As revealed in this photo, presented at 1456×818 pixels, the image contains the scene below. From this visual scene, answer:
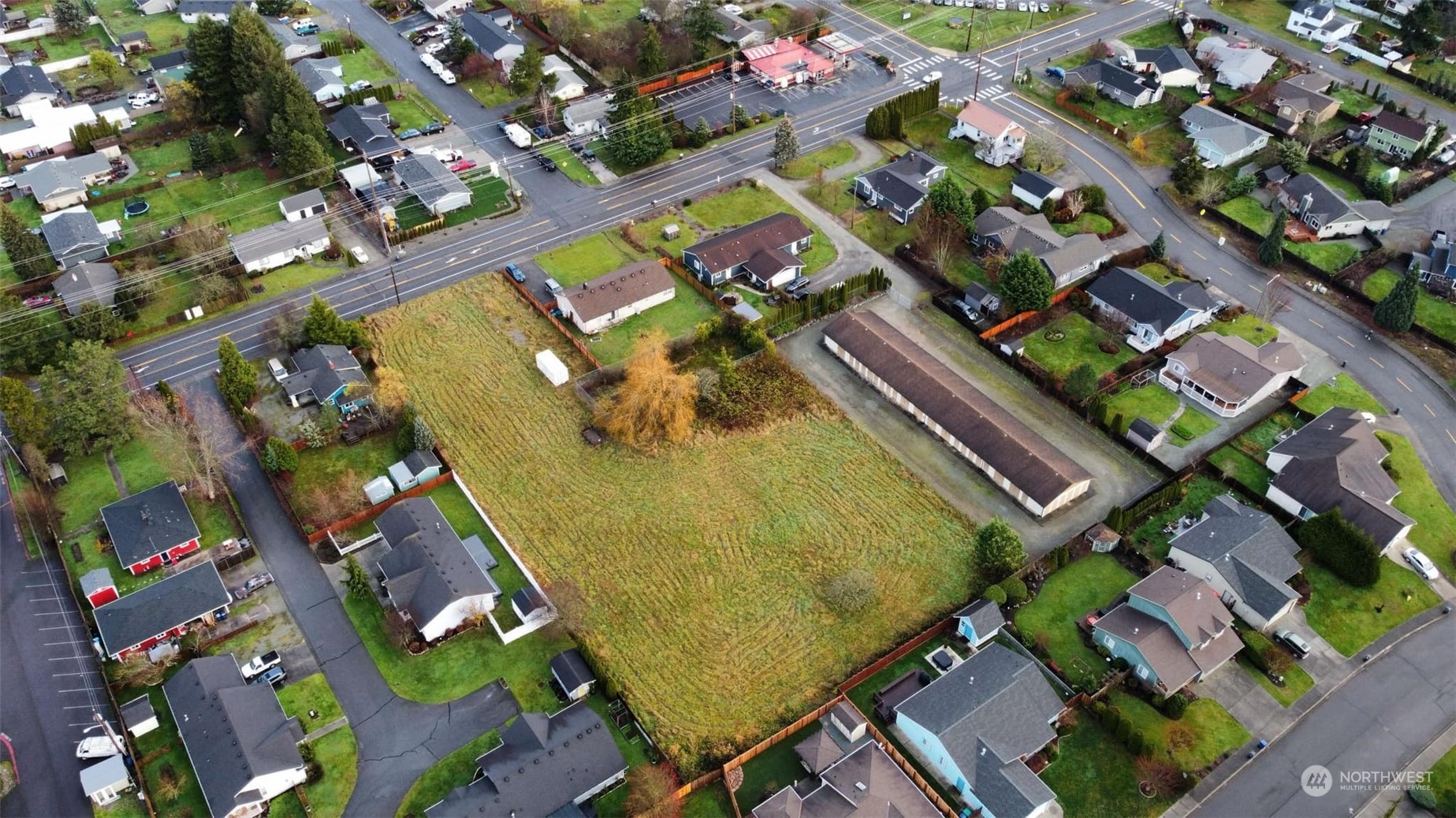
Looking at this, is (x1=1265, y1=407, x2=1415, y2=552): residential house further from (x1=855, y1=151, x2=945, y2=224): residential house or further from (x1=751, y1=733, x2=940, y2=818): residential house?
(x1=855, y1=151, x2=945, y2=224): residential house

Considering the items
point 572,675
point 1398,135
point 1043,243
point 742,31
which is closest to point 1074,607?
point 572,675

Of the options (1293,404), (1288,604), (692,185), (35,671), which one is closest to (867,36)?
(692,185)

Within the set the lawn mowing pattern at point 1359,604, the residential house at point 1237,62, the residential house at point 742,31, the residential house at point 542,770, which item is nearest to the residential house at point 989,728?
the residential house at point 542,770

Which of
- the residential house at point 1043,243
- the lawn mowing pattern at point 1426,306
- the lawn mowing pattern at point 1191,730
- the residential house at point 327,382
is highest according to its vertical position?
the residential house at point 1043,243

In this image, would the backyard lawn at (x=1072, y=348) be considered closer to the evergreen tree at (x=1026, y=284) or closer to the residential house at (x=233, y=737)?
the evergreen tree at (x=1026, y=284)

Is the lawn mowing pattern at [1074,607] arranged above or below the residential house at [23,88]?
below

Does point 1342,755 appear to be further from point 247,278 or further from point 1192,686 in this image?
point 247,278

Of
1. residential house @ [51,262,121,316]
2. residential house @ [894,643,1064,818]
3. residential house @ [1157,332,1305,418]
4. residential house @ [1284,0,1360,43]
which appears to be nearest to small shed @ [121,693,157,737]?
residential house @ [51,262,121,316]
